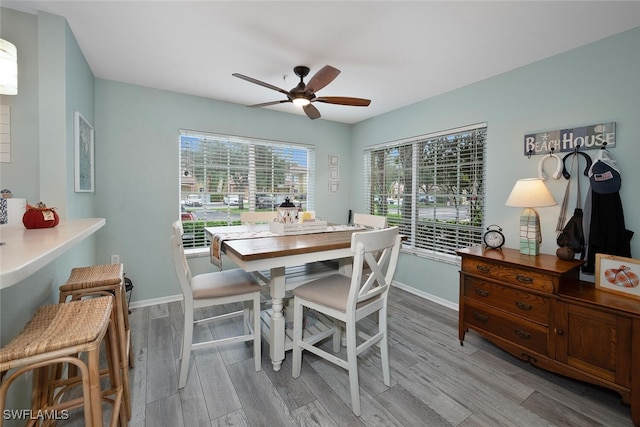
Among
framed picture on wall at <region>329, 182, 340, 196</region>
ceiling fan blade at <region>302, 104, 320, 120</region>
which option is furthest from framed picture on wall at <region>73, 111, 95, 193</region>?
framed picture on wall at <region>329, 182, 340, 196</region>

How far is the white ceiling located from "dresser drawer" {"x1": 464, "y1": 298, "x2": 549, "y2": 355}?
6.77ft

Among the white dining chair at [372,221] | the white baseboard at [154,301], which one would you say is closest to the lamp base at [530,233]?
the white dining chair at [372,221]

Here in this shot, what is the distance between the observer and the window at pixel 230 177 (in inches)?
132

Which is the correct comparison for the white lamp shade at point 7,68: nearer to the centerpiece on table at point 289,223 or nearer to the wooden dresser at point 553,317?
the centerpiece on table at point 289,223

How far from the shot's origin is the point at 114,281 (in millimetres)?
1556

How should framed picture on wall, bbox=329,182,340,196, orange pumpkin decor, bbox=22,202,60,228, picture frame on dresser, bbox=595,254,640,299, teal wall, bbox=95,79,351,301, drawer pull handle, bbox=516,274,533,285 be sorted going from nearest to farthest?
orange pumpkin decor, bbox=22,202,60,228 → picture frame on dresser, bbox=595,254,640,299 → drawer pull handle, bbox=516,274,533,285 → teal wall, bbox=95,79,351,301 → framed picture on wall, bbox=329,182,340,196

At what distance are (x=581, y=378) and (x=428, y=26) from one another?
249 cm

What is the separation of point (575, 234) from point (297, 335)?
2.23 metres

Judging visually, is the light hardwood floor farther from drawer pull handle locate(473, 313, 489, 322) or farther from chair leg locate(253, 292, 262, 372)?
drawer pull handle locate(473, 313, 489, 322)

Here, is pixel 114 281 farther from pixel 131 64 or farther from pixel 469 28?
pixel 469 28

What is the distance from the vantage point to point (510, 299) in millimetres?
2018

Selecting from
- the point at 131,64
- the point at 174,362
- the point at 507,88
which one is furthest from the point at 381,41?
the point at 174,362

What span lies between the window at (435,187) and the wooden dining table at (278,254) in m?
1.57

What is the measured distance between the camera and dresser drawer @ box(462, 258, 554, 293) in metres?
1.85
